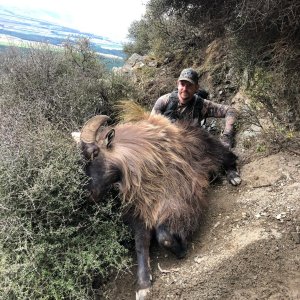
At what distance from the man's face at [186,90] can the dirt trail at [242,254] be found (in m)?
1.70

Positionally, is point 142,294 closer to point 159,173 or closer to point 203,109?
point 159,173

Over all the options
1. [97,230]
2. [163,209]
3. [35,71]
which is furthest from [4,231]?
[35,71]

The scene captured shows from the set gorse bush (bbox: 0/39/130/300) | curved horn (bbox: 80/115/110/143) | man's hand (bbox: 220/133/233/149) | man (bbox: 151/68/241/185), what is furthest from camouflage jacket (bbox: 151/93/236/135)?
gorse bush (bbox: 0/39/130/300)

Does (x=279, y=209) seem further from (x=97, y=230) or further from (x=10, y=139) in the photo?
(x=10, y=139)

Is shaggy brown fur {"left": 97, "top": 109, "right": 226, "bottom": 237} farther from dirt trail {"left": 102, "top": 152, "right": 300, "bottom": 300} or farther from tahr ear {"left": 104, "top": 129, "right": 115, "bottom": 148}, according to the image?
dirt trail {"left": 102, "top": 152, "right": 300, "bottom": 300}

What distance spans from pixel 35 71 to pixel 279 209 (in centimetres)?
462

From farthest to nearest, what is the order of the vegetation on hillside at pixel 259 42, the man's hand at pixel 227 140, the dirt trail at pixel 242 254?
the man's hand at pixel 227 140 < the vegetation on hillside at pixel 259 42 < the dirt trail at pixel 242 254

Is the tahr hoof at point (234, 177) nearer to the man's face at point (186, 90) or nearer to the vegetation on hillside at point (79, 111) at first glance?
the vegetation on hillside at point (79, 111)

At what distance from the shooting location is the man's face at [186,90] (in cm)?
564

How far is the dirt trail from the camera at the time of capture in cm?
345

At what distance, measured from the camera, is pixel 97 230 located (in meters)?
3.90

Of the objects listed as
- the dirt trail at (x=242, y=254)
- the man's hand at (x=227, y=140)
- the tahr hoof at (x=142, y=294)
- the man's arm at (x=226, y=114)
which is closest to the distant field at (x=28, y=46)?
the man's arm at (x=226, y=114)

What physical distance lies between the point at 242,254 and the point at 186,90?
2687 mm

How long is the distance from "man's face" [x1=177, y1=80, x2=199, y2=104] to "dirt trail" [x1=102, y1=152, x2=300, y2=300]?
67.0 inches
